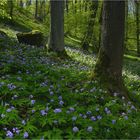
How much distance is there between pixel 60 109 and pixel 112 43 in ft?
11.0

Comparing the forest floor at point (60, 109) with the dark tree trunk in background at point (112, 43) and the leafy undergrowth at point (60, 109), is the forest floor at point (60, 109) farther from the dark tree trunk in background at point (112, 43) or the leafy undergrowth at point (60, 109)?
the dark tree trunk in background at point (112, 43)

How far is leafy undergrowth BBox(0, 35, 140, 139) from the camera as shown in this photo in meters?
5.80

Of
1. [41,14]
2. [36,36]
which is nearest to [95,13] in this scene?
[36,36]

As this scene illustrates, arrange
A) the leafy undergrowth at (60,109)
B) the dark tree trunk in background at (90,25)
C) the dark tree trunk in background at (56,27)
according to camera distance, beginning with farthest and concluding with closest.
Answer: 1. the dark tree trunk in background at (90,25)
2. the dark tree trunk in background at (56,27)
3. the leafy undergrowth at (60,109)

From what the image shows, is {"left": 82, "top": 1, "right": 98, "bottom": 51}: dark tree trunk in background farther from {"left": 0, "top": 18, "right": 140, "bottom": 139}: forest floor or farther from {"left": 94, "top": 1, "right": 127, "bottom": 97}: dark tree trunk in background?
{"left": 94, "top": 1, "right": 127, "bottom": 97}: dark tree trunk in background

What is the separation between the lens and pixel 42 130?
5891mm

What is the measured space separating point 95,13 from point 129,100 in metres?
20.2

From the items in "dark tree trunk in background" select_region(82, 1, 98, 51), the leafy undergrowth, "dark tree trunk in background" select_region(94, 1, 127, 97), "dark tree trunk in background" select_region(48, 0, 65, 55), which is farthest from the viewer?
"dark tree trunk in background" select_region(82, 1, 98, 51)

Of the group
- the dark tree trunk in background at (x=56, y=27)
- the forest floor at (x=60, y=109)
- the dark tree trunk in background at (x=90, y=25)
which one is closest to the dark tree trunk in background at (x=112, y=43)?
the forest floor at (x=60, y=109)

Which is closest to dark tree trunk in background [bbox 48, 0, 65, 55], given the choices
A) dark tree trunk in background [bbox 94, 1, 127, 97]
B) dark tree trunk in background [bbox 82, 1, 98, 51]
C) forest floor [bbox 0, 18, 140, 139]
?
forest floor [bbox 0, 18, 140, 139]

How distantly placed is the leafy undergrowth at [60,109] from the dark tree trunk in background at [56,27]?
16.9 ft

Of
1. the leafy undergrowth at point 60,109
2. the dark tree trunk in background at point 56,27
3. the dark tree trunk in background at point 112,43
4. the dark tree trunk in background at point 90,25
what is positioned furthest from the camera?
the dark tree trunk in background at point 90,25

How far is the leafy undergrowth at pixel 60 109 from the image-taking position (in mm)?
5805

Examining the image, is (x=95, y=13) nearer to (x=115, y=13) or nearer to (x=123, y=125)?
(x=115, y=13)
